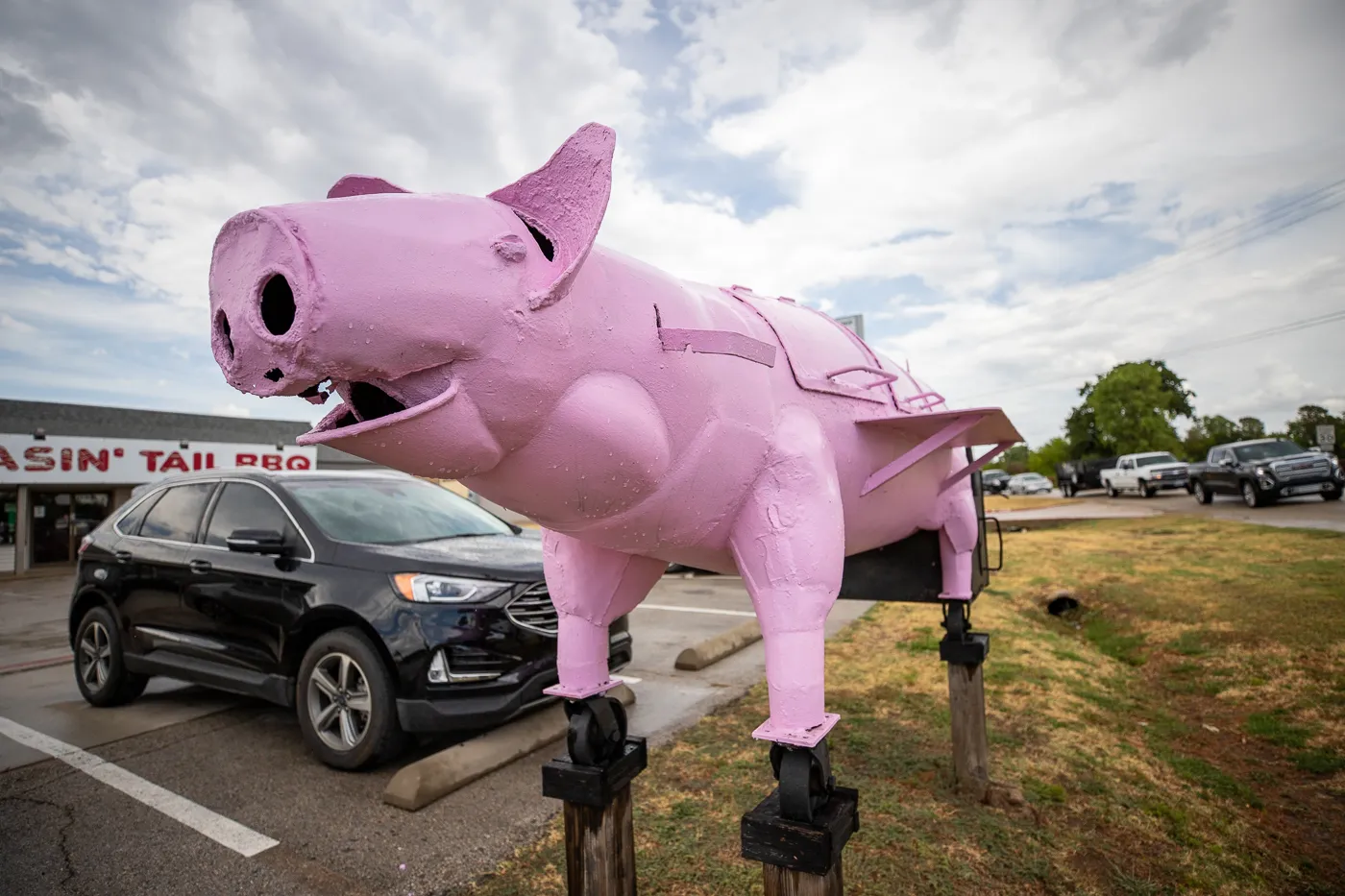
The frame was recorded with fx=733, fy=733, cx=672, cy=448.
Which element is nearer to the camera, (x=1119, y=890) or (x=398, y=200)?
(x=398, y=200)

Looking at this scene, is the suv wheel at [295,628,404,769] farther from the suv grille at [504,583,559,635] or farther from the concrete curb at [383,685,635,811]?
the suv grille at [504,583,559,635]

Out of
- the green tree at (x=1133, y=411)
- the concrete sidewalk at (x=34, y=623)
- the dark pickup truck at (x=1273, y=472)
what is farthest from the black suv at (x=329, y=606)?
the green tree at (x=1133, y=411)

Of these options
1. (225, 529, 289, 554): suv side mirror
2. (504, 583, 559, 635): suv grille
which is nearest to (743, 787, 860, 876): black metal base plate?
(504, 583, 559, 635): suv grille

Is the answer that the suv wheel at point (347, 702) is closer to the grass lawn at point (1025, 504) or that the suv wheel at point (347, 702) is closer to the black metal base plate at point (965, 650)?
the black metal base plate at point (965, 650)

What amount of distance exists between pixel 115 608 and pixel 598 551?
472 cm

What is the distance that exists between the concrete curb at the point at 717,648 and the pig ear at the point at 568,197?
4809mm

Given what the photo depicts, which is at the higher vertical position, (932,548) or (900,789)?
(932,548)

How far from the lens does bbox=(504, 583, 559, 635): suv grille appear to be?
3.91 meters

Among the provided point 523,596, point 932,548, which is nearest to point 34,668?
point 523,596

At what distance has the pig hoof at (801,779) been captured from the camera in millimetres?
1711

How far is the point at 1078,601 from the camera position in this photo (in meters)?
8.06

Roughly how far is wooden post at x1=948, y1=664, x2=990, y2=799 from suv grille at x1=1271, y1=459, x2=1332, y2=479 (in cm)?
1688

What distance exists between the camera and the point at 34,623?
891 cm

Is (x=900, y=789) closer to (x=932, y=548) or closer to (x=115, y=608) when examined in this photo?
(x=932, y=548)
